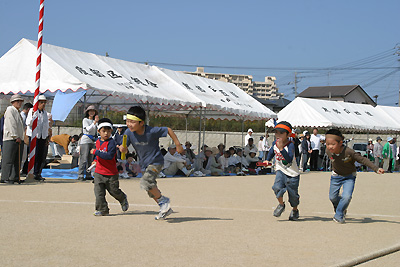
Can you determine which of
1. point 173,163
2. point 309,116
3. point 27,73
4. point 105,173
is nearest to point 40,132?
point 27,73

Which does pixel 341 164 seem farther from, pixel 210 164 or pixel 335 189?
pixel 210 164

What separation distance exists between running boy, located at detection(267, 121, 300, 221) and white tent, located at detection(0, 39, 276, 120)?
7.55 metres

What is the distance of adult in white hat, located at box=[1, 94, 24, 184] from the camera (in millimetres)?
12367

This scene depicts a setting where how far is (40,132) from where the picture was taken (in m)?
13.4

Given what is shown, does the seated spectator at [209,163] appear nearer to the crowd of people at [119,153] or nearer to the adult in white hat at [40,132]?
the crowd of people at [119,153]

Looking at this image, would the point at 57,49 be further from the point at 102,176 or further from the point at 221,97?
the point at 102,176

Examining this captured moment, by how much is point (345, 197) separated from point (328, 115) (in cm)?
2194

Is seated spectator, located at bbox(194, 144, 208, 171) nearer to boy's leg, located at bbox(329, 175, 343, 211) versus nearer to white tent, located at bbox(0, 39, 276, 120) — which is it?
white tent, located at bbox(0, 39, 276, 120)

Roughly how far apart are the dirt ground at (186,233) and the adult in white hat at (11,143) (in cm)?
119

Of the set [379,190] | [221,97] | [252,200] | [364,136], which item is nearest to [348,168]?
[252,200]

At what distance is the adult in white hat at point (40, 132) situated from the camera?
43.5 feet

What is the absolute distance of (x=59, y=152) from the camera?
21922 mm

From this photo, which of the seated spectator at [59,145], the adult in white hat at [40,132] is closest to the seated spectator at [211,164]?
the seated spectator at [59,145]

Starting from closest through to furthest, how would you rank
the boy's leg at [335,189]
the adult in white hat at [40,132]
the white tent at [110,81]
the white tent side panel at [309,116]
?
the boy's leg at [335,189] → the adult in white hat at [40,132] → the white tent at [110,81] → the white tent side panel at [309,116]
